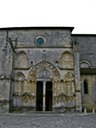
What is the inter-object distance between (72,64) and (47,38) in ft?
17.2

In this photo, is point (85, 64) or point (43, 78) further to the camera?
point (85, 64)

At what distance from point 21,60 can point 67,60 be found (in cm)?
660

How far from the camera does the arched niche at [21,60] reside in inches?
1176

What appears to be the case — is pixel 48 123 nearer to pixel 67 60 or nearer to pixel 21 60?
pixel 67 60

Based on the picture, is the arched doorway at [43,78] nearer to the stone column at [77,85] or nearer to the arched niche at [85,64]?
the stone column at [77,85]

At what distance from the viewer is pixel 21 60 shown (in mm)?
30094

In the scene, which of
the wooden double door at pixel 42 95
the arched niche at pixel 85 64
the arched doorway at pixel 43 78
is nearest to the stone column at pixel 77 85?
the arched doorway at pixel 43 78

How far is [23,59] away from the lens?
30156 mm

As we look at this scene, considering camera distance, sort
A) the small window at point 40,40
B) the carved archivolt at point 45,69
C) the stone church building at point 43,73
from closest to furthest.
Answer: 1. the stone church building at point 43,73
2. the carved archivolt at point 45,69
3. the small window at point 40,40

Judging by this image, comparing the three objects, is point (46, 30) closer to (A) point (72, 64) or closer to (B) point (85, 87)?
(A) point (72, 64)

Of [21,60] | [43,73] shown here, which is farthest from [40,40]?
[43,73]

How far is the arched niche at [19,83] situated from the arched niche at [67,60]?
19.6 ft

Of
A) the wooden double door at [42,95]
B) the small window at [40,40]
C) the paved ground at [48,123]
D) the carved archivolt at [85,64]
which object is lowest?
the paved ground at [48,123]

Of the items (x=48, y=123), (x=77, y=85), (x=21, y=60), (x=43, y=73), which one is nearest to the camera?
(x=48, y=123)
